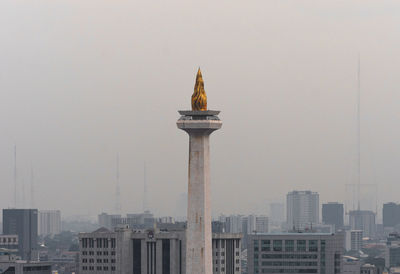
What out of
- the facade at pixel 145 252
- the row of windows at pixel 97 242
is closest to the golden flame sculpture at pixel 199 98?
the facade at pixel 145 252

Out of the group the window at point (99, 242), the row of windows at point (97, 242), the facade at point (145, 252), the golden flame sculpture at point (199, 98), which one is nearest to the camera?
the golden flame sculpture at point (199, 98)

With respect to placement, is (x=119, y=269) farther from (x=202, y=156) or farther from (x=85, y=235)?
(x=202, y=156)

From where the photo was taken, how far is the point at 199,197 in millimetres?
92812

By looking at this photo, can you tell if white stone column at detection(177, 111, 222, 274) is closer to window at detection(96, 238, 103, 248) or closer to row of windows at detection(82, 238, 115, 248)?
row of windows at detection(82, 238, 115, 248)

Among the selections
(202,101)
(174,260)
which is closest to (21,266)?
(174,260)

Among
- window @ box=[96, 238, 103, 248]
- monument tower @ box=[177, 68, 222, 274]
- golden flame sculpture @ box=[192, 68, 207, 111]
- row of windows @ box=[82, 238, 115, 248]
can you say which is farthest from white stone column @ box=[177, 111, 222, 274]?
window @ box=[96, 238, 103, 248]

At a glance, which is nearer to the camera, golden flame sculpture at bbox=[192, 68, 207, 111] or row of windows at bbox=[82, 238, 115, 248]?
golden flame sculpture at bbox=[192, 68, 207, 111]

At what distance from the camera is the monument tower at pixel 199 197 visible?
92875 millimetres

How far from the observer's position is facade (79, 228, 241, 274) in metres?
176

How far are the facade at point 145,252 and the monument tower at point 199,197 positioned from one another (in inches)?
3173

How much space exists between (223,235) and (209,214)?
83.8 metres

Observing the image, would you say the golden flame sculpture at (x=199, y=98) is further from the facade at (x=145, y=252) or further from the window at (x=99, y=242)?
the window at (x=99, y=242)

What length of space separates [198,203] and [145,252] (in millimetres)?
86878

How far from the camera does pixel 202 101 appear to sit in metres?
95.3
